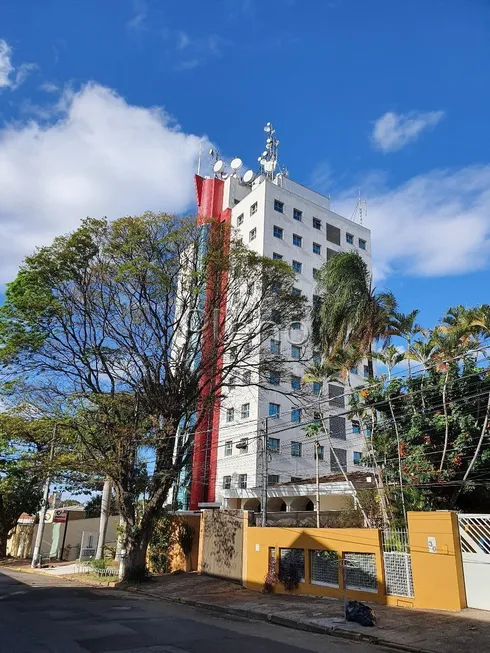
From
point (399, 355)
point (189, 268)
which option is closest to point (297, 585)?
point (399, 355)

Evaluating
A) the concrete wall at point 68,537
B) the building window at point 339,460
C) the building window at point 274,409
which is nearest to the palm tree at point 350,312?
the building window at point 274,409

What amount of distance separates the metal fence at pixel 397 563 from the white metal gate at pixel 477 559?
1483 millimetres

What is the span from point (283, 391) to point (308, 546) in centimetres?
2065

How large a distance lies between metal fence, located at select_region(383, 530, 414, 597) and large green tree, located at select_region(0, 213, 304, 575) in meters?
9.52

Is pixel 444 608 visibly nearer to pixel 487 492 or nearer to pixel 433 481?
pixel 433 481

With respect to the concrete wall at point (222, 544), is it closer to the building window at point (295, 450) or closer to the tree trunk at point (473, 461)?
the tree trunk at point (473, 461)

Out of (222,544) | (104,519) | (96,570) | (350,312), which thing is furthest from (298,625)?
(104,519)

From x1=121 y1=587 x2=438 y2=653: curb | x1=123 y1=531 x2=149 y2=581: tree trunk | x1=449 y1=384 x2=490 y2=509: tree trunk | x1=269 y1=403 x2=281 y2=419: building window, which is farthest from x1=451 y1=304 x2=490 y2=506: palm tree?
x1=269 y1=403 x2=281 y2=419: building window

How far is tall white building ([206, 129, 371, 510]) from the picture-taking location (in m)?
33.6

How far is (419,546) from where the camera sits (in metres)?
12.0

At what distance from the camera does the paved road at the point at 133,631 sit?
8.08 metres

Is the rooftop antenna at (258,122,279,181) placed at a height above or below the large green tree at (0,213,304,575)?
above

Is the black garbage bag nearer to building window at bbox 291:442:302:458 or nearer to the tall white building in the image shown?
the tall white building

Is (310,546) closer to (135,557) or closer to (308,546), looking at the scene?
(308,546)
